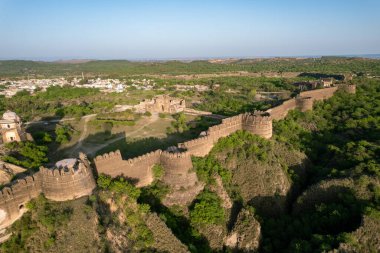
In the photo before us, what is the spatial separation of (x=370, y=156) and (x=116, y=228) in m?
17.6

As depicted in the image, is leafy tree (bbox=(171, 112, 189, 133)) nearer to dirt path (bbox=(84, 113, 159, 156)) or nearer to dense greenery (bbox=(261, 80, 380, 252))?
dirt path (bbox=(84, 113, 159, 156))

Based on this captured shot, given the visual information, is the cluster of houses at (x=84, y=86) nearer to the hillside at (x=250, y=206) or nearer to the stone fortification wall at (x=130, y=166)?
the hillside at (x=250, y=206)

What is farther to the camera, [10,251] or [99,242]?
[99,242]

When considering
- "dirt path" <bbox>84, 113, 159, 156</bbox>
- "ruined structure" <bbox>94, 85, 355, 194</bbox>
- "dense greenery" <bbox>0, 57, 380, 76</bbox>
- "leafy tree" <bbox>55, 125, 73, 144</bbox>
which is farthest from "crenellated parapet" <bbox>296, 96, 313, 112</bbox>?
"dense greenery" <bbox>0, 57, 380, 76</bbox>

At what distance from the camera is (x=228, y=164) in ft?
69.6

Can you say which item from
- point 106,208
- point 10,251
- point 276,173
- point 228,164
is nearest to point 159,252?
point 106,208

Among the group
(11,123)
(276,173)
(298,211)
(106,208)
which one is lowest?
(298,211)

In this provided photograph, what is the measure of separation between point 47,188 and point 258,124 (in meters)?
15.1

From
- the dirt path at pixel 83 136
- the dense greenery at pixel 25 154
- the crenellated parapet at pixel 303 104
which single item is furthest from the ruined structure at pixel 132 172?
the dirt path at pixel 83 136

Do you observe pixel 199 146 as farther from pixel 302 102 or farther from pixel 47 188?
pixel 302 102

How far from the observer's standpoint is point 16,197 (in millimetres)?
13133

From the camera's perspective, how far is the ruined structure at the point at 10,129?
2233 cm

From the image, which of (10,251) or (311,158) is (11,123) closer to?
(10,251)

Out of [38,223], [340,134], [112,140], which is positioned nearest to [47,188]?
[38,223]
